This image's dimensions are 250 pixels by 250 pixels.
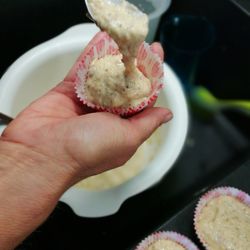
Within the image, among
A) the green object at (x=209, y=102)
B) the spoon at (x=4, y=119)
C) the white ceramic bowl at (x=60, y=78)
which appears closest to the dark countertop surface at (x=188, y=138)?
the green object at (x=209, y=102)

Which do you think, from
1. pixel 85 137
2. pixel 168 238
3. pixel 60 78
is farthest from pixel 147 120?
pixel 60 78

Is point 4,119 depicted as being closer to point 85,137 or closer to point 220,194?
point 85,137

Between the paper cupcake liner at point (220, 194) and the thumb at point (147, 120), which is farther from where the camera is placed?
the paper cupcake liner at point (220, 194)

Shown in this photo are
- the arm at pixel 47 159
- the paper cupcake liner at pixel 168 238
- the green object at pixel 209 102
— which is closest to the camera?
the arm at pixel 47 159

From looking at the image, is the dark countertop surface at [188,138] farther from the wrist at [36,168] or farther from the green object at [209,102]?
the wrist at [36,168]

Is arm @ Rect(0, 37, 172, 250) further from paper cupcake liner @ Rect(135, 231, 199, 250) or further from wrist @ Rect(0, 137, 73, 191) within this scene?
paper cupcake liner @ Rect(135, 231, 199, 250)

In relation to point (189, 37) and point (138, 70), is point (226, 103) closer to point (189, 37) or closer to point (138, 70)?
point (189, 37)

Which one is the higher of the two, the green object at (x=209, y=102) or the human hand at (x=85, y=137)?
the human hand at (x=85, y=137)

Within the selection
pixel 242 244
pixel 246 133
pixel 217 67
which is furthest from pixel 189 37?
pixel 242 244
